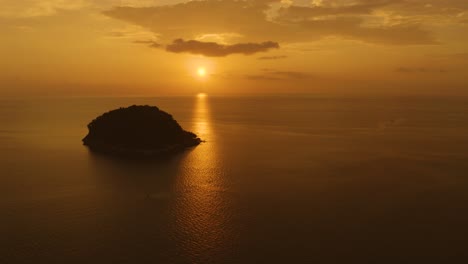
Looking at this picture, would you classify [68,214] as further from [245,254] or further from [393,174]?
[393,174]

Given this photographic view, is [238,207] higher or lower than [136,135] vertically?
lower

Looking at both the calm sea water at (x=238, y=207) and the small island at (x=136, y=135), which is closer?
the calm sea water at (x=238, y=207)

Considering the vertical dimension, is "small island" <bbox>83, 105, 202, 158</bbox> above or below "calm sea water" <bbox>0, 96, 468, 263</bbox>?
above

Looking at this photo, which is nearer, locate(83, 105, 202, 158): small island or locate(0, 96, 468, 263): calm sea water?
locate(0, 96, 468, 263): calm sea water

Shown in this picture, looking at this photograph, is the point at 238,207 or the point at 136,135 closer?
the point at 238,207

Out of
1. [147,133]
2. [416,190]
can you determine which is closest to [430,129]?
[416,190]
